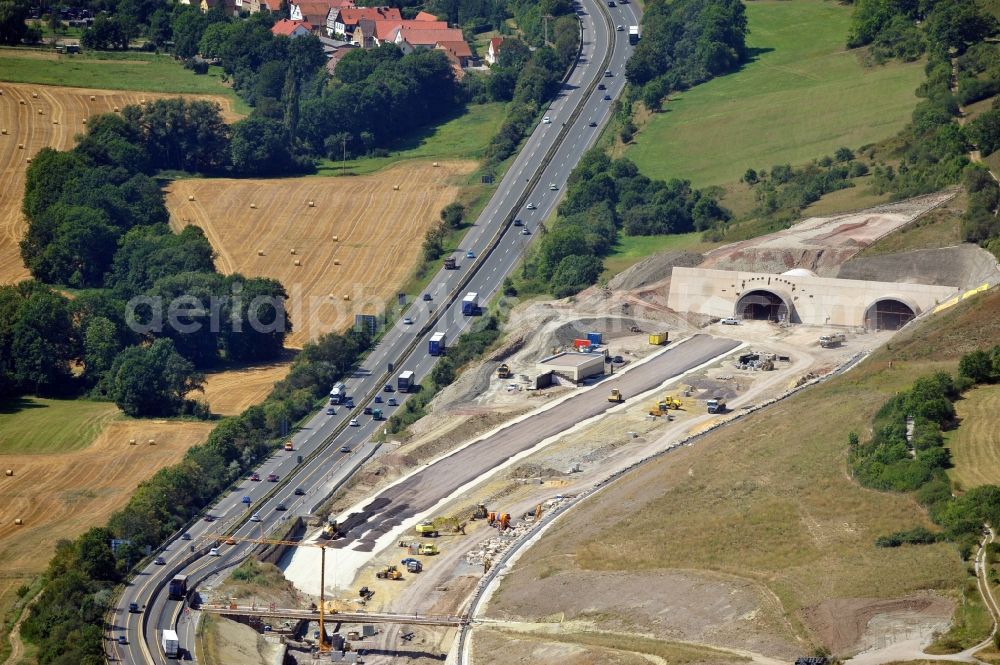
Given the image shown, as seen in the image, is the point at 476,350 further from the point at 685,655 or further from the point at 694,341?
the point at 685,655

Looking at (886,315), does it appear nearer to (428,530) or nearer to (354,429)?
(354,429)

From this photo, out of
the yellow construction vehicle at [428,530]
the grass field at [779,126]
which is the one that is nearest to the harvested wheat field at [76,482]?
the yellow construction vehicle at [428,530]

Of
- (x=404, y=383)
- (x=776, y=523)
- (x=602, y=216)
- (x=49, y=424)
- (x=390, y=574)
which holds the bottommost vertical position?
(x=49, y=424)

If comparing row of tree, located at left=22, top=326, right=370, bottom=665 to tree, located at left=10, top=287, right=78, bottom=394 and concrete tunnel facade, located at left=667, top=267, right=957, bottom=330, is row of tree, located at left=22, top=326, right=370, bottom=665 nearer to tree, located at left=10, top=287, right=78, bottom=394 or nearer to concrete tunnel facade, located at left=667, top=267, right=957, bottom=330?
tree, located at left=10, top=287, right=78, bottom=394

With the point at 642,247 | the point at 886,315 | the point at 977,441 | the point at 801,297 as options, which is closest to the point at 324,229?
the point at 642,247

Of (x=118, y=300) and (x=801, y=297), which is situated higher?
(x=801, y=297)

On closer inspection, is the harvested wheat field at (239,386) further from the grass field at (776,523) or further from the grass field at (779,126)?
the grass field at (779,126)

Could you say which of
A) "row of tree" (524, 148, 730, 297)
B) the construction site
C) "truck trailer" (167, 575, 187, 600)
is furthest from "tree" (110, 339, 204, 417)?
"truck trailer" (167, 575, 187, 600)
